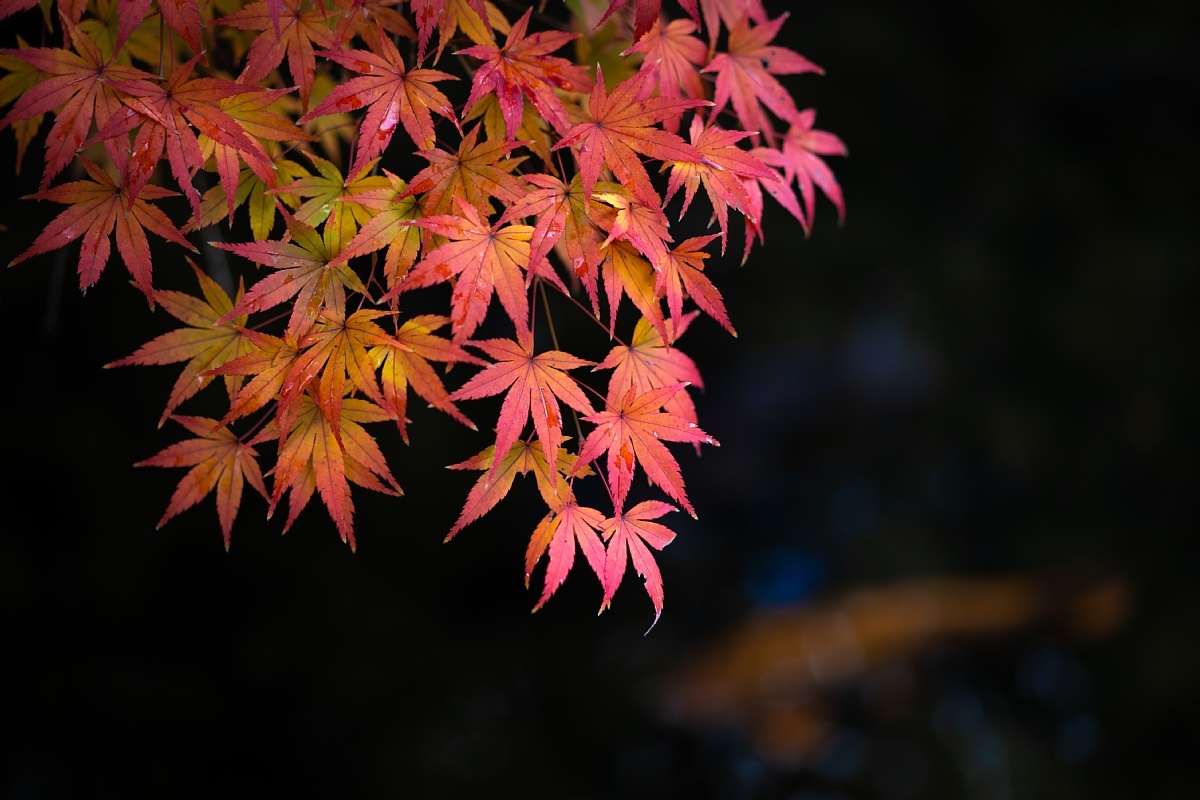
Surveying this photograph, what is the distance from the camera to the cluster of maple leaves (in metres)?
0.90

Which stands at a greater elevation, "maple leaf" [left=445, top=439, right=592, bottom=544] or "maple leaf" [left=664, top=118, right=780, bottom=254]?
"maple leaf" [left=664, top=118, right=780, bottom=254]

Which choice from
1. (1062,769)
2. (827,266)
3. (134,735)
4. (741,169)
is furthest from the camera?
(827,266)

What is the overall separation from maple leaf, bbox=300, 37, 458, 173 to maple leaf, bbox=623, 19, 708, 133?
1.07 feet

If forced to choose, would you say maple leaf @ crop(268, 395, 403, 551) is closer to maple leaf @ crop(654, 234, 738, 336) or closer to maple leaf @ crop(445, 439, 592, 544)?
maple leaf @ crop(445, 439, 592, 544)

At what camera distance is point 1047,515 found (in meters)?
3.78

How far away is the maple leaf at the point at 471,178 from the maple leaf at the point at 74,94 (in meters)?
0.31

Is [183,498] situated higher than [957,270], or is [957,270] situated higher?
[183,498]

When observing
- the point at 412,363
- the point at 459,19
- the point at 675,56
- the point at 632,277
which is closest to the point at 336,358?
the point at 412,363

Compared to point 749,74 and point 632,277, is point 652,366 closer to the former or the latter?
point 632,277

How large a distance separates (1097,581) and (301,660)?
125 inches

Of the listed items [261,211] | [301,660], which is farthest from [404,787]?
[261,211]

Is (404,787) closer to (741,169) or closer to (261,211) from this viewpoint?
(261,211)

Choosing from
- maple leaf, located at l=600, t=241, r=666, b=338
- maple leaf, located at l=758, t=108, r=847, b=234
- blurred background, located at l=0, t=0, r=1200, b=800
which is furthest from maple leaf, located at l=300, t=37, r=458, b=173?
blurred background, located at l=0, t=0, r=1200, b=800

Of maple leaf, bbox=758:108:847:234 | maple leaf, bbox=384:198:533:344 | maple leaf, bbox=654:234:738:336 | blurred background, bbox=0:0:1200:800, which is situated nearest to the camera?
maple leaf, bbox=384:198:533:344
